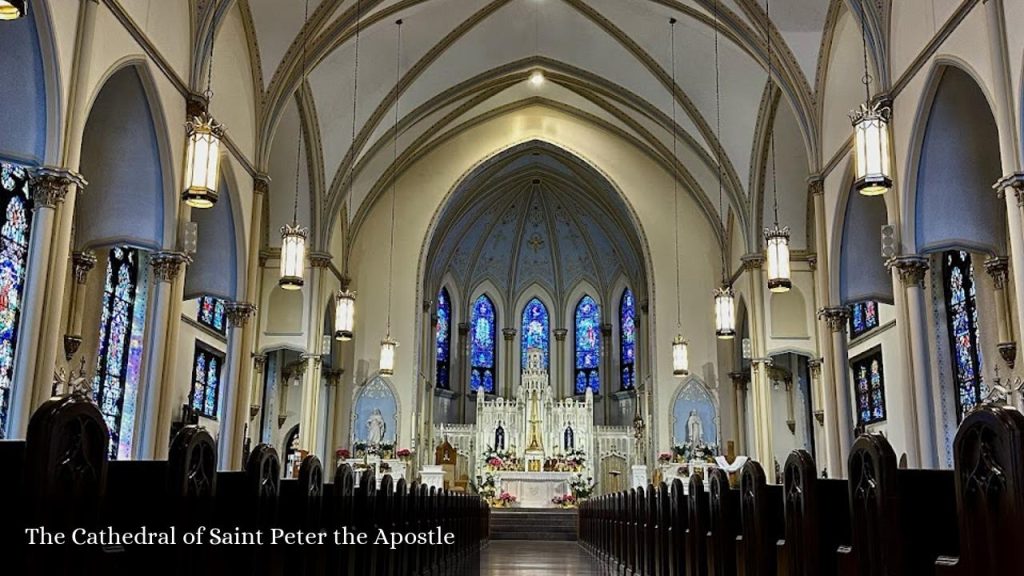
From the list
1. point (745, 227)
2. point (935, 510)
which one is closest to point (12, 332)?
point (935, 510)

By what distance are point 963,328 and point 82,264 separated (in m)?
16.9

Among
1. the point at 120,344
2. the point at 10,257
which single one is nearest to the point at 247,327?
the point at 120,344

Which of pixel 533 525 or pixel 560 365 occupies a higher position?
pixel 560 365

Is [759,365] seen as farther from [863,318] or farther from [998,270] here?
[998,270]

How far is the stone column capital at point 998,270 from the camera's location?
15.7 meters

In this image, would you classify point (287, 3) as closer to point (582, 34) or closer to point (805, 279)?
point (582, 34)

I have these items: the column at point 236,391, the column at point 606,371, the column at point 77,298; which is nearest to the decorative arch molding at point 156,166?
the column at point 77,298

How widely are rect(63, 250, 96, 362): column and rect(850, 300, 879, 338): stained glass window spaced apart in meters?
16.6

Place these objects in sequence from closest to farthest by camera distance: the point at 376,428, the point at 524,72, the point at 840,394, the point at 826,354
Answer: the point at 840,394, the point at 826,354, the point at 524,72, the point at 376,428

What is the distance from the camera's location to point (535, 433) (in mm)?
28172

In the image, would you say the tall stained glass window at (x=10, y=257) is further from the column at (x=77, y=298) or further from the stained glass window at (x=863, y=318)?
the stained glass window at (x=863, y=318)

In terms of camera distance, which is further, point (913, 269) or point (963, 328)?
point (963, 328)

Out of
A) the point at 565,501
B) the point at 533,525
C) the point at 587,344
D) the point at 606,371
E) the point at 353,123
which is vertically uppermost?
the point at 353,123

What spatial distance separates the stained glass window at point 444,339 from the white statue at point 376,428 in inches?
343
